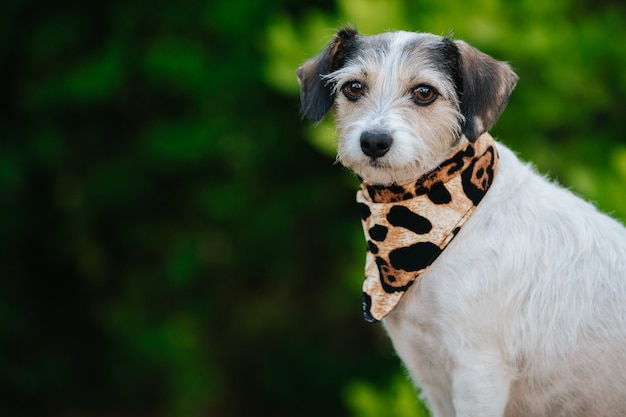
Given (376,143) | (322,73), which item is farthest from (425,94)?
(322,73)

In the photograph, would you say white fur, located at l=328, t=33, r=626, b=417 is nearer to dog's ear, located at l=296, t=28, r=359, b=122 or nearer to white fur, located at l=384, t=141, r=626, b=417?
white fur, located at l=384, t=141, r=626, b=417

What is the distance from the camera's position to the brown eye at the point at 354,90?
3073 millimetres

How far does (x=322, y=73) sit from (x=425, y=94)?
0.48 m

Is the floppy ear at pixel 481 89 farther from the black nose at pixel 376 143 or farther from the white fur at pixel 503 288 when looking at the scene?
the black nose at pixel 376 143

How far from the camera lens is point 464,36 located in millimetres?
4809

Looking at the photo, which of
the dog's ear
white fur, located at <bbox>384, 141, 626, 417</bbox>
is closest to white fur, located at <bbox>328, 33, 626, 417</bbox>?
white fur, located at <bbox>384, 141, 626, 417</bbox>

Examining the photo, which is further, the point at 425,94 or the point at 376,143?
the point at 425,94

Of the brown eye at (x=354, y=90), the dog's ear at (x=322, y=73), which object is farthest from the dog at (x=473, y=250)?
the dog's ear at (x=322, y=73)

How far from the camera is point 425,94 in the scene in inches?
118

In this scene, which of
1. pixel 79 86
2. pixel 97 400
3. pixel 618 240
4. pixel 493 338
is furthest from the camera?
pixel 97 400

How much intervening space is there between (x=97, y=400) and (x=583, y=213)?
6.45 m

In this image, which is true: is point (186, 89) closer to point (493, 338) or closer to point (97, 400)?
point (97, 400)

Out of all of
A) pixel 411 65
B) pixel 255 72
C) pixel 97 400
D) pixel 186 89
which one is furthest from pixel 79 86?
pixel 411 65

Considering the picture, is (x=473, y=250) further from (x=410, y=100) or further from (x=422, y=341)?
(x=410, y=100)
